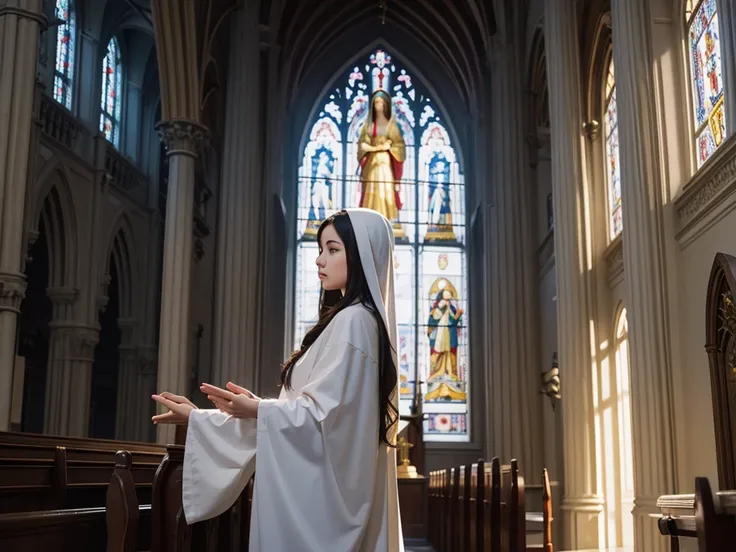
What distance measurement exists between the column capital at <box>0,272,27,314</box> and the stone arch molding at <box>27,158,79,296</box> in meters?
6.44

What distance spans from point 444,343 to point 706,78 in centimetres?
1310

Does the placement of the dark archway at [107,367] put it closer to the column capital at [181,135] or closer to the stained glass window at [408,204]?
the stained glass window at [408,204]

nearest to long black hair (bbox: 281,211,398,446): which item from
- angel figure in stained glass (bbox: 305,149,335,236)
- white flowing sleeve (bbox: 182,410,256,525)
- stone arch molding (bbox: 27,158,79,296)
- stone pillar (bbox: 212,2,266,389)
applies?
white flowing sleeve (bbox: 182,410,256,525)

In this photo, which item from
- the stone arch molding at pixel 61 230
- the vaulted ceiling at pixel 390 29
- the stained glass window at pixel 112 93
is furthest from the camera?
the vaulted ceiling at pixel 390 29

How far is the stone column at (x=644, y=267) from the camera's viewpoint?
755 cm

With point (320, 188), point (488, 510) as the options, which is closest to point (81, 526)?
point (488, 510)

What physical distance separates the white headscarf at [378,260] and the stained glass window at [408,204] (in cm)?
1735

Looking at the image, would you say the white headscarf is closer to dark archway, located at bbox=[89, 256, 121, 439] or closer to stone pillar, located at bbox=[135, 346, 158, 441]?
stone pillar, located at bbox=[135, 346, 158, 441]

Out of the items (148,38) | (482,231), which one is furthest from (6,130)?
(482,231)

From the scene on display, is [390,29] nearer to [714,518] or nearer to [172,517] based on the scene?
[172,517]

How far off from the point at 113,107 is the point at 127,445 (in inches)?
381

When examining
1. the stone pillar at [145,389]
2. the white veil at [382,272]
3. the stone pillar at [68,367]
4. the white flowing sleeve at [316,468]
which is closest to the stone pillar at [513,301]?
the stone pillar at [145,389]

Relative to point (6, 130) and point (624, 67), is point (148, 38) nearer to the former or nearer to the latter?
point (6, 130)

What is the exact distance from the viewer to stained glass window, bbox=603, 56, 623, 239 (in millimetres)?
11656
